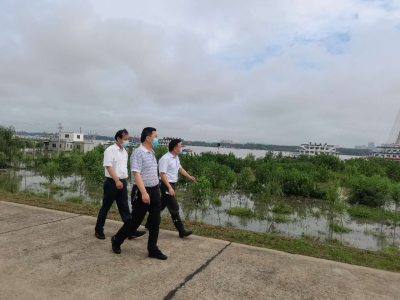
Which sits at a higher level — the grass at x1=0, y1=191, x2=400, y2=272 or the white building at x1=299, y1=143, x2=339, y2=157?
the white building at x1=299, y1=143, x2=339, y2=157

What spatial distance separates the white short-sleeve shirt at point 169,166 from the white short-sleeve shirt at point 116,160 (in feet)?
1.87

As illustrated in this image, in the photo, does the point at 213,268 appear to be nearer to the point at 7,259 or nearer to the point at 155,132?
the point at 155,132

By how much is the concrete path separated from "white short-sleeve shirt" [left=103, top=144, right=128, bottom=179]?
1.03m

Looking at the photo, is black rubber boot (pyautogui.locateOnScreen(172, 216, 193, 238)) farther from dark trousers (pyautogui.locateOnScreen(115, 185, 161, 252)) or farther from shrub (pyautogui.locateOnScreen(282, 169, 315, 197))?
shrub (pyautogui.locateOnScreen(282, 169, 315, 197))

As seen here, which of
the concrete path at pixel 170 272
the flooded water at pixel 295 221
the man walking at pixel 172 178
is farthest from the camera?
the flooded water at pixel 295 221

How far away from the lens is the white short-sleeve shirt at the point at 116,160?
4.06 metres

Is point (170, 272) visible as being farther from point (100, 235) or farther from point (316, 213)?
point (316, 213)

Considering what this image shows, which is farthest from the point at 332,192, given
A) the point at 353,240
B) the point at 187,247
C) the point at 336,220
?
the point at 187,247

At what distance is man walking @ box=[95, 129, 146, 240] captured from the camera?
404cm

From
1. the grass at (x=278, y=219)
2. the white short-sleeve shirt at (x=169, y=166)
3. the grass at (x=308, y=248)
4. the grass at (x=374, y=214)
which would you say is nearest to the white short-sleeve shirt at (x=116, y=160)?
the white short-sleeve shirt at (x=169, y=166)

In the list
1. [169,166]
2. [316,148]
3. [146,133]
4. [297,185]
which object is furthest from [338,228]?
[316,148]

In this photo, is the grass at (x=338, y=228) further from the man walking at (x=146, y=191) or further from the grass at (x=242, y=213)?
the man walking at (x=146, y=191)

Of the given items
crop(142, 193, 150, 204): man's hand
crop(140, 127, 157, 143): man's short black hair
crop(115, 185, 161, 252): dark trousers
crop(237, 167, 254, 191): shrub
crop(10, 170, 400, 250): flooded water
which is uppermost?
crop(140, 127, 157, 143): man's short black hair

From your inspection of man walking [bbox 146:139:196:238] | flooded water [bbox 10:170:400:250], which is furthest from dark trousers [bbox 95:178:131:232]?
flooded water [bbox 10:170:400:250]
